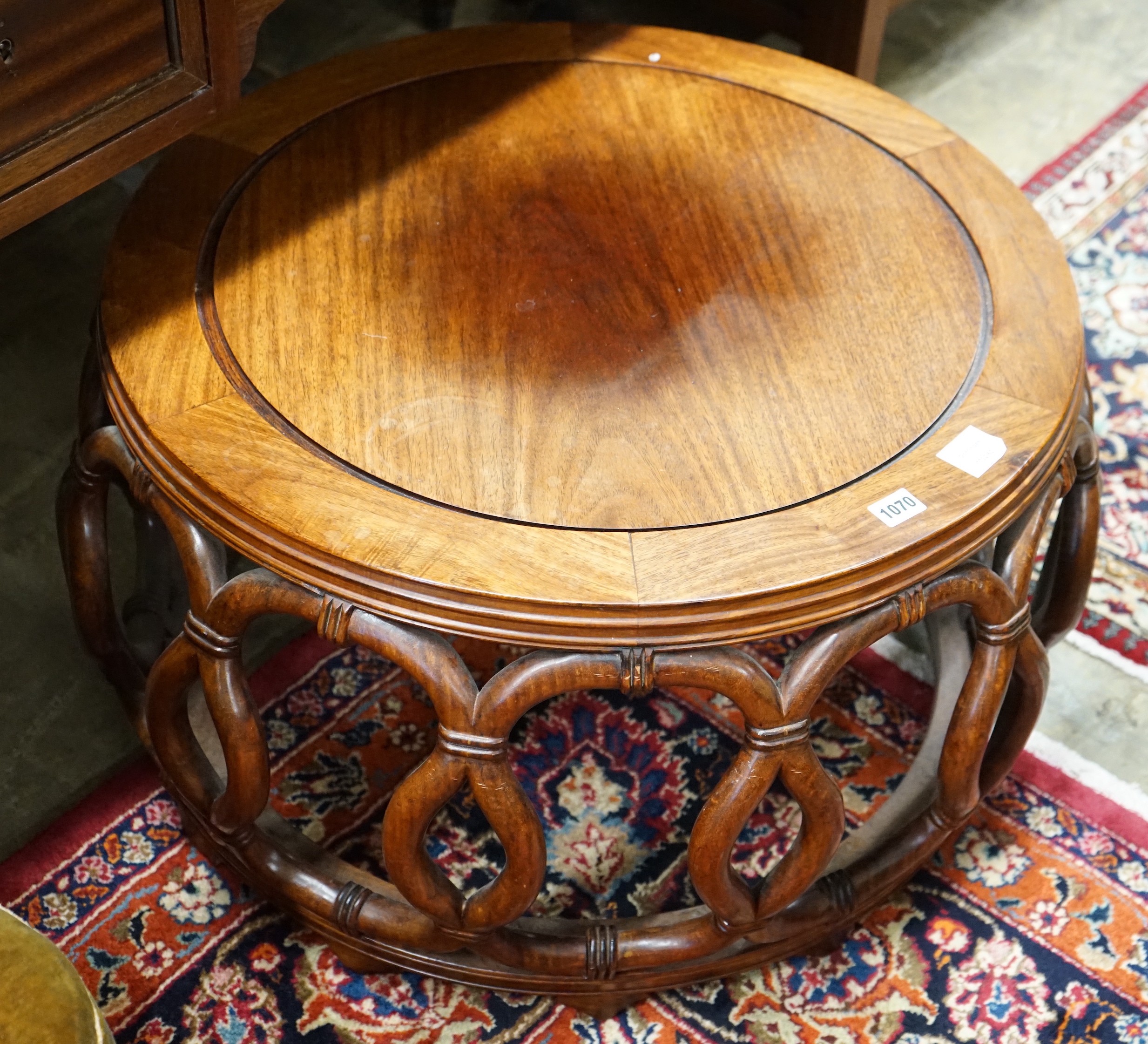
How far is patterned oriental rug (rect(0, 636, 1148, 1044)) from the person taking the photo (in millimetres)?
969

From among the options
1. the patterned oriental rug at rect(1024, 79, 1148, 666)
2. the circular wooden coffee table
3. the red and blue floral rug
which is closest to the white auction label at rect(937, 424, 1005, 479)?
the circular wooden coffee table

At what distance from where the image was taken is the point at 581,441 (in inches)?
32.1

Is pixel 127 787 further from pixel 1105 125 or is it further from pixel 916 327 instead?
pixel 1105 125

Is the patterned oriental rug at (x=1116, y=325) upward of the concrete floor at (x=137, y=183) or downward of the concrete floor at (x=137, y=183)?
downward

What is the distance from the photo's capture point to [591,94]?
108cm

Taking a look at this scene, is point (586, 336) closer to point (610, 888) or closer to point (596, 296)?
point (596, 296)

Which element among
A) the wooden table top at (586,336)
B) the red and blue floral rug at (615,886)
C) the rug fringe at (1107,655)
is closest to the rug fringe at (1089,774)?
the red and blue floral rug at (615,886)

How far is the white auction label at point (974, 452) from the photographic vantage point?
814mm

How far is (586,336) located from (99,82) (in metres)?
0.35

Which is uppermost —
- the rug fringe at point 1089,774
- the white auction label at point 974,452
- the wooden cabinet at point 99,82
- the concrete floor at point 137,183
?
the wooden cabinet at point 99,82

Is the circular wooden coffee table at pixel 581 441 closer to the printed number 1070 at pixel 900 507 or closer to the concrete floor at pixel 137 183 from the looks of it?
the printed number 1070 at pixel 900 507

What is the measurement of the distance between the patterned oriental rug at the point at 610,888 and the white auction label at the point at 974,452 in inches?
15.4

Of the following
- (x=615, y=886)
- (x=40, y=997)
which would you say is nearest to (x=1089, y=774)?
(x=615, y=886)

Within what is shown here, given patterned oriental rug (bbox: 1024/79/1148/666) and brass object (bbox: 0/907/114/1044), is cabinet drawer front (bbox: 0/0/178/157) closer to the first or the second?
brass object (bbox: 0/907/114/1044)
